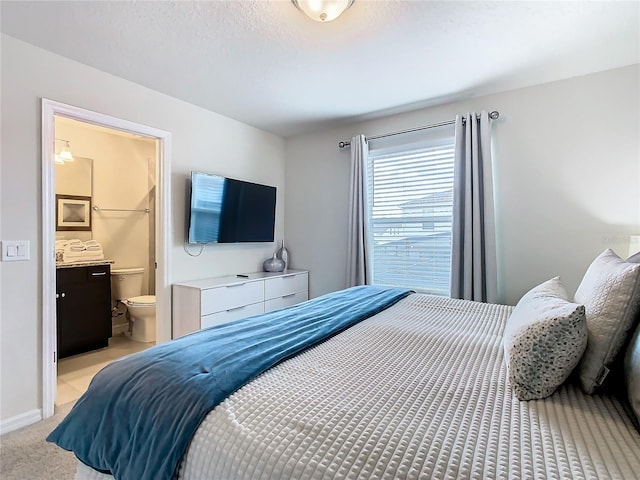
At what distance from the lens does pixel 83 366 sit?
2.98 metres

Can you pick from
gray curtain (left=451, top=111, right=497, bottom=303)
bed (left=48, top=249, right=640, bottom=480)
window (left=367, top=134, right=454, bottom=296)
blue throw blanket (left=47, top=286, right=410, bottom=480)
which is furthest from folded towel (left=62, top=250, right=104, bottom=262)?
gray curtain (left=451, top=111, right=497, bottom=303)

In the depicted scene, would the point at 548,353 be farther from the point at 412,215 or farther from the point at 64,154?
the point at 64,154

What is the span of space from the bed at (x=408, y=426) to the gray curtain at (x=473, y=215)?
5.91 feet

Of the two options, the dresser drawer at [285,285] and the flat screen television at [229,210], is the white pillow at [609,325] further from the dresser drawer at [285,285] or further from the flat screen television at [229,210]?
the flat screen television at [229,210]

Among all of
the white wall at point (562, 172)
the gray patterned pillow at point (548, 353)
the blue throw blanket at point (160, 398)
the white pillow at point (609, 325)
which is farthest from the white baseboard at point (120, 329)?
the white pillow at point (609, 325)

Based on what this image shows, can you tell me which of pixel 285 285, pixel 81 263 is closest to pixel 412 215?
pixel 285 285

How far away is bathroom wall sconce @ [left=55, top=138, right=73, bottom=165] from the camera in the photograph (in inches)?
133

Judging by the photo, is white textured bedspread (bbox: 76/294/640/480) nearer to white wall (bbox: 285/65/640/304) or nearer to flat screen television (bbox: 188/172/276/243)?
white wall (bbox: 285/65/640/304)

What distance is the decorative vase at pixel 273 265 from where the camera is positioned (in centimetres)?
384

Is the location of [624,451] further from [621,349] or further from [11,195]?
[11,195]

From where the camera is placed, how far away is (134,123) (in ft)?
8.64

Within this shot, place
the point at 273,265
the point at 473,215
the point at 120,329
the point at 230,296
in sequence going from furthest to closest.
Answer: the point at 120,329, the point at 273,265, the point at 230,296, the point at 473,215

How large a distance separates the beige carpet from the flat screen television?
5.54 ft

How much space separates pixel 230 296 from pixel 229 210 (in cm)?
93
